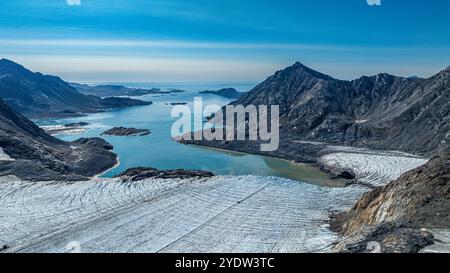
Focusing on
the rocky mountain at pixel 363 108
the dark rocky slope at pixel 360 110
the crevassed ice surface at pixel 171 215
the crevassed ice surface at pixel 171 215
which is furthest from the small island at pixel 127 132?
the crevassed ice surface at pixel 171 215

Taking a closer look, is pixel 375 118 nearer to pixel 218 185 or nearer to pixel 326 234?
pixel 218 185

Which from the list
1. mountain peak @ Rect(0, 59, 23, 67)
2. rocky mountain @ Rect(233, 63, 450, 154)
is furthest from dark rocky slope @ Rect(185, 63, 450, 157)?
mountain peak @ Rect(0, 59, 23, 67)

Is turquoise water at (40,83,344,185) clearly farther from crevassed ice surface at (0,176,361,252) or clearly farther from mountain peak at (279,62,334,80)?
mountain peak at (279,62,334,80)

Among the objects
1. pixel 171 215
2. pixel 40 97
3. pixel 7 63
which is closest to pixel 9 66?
pixel 7 63

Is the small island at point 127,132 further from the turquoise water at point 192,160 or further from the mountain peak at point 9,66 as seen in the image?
the mountain peak at point 9,66

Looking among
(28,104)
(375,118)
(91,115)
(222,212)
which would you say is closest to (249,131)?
(375,118)

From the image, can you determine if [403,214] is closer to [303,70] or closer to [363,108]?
[363,108]

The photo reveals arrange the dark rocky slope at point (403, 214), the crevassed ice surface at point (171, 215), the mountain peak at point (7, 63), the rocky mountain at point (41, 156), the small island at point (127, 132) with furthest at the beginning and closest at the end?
1. the mountain peak at point (7, 63)
2. the small island at point (127, 132)
3. the rocky mountain at point (41, 156)
4. the crevassed ice surface at point (171, 215)
5. the dark rocky slope at point (403, 214)

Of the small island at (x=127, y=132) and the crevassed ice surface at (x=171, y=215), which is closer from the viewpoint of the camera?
the crevassed ice surface at (x=171, y=215)
